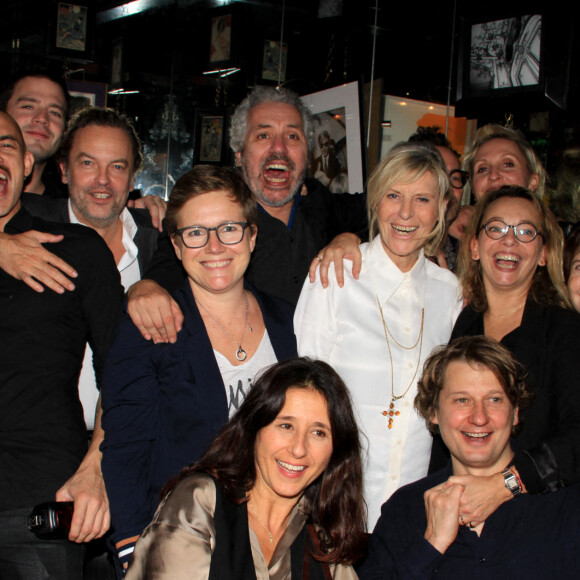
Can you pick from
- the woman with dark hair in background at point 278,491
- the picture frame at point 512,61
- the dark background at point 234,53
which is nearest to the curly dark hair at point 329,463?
the woman with dark hair in background at point 278,491

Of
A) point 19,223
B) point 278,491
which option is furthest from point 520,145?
point 19,223

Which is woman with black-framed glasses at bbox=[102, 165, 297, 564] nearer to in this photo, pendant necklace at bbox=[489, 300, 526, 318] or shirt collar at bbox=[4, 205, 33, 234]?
shirt collar at bbox=[4, 205, 33, 234]

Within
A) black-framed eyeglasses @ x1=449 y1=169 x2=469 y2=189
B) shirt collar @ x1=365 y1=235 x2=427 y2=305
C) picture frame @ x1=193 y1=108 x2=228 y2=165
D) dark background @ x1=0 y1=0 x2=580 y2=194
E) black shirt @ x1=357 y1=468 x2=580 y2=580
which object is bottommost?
black shirt @ x1=357 y1=468 x2=580 y2=580

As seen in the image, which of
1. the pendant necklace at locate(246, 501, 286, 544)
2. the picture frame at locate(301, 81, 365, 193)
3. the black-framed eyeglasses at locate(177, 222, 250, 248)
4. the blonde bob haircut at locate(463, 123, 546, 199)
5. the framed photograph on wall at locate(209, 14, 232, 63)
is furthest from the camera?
the framed photograph on wall at locate(209, 14, 232, 63)

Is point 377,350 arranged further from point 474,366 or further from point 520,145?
point 520,145

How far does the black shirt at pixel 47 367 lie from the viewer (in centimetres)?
203

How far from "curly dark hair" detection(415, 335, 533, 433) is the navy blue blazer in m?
0.75

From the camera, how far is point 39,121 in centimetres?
331

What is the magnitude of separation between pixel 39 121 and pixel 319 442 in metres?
2.35

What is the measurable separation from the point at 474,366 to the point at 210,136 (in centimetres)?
372

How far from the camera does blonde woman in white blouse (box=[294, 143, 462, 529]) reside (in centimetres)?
244

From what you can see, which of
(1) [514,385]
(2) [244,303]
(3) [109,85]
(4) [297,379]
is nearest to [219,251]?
(2) [244,303]

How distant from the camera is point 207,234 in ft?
7.09

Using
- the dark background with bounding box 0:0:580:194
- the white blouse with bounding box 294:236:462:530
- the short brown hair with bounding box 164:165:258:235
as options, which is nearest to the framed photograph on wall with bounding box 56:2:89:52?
the dark background with bounding box 0:0:580:194
